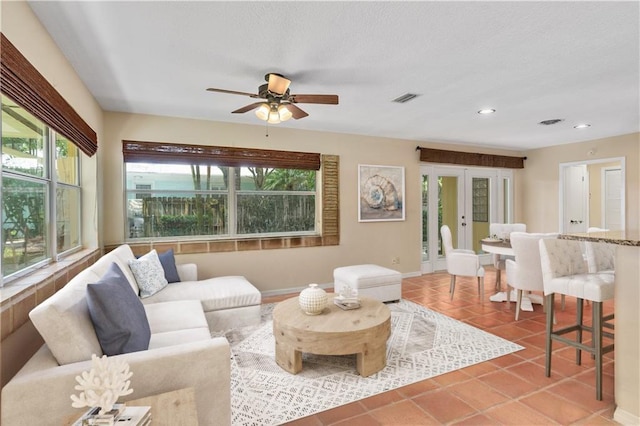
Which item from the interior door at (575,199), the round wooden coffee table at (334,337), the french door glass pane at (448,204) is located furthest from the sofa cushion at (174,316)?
the interior door at (575,199)

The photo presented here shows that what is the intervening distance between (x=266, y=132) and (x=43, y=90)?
2.92m

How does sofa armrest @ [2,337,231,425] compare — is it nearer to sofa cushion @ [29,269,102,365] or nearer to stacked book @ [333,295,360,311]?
sofa cushion @ [29,269,102,365]

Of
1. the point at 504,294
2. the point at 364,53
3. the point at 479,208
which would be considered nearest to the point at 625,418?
the point at 504,294

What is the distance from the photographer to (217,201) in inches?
183

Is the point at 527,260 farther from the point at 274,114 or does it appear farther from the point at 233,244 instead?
the point at 233,244

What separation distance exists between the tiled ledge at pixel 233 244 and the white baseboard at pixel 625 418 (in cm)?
365

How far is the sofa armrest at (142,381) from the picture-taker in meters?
1.37

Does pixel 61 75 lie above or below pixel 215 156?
above

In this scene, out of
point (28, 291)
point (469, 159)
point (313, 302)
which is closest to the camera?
point (28, 291)

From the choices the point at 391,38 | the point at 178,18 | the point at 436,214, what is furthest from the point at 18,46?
the point at 436,214

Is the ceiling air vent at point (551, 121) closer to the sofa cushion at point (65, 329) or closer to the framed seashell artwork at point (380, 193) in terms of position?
the framed seashell artwork at point (380, 193)

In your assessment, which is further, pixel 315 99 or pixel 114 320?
pixel 315 99

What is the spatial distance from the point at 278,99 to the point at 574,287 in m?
2.65

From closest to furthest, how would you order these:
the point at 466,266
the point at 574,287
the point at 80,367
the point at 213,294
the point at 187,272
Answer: the point at 80,367
the point at 574,287
the point at 213,294
the point at 187,272
the point at 466,266
